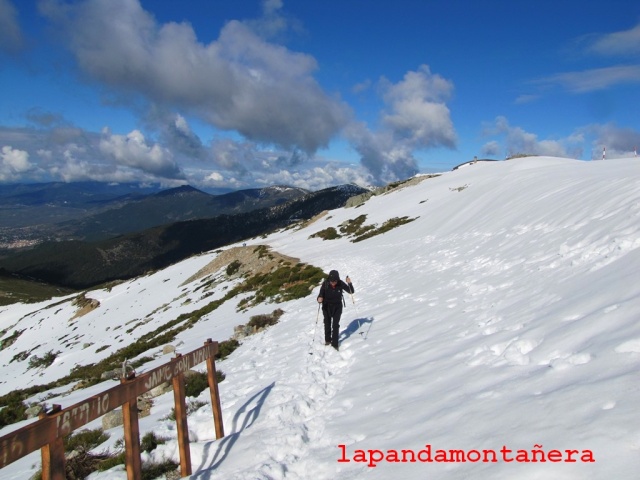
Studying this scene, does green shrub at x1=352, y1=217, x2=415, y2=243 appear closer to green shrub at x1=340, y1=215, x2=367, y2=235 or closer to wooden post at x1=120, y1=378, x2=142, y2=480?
green shrub at x1=340, y1=215, x2=367, y2=235

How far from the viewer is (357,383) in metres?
8.52

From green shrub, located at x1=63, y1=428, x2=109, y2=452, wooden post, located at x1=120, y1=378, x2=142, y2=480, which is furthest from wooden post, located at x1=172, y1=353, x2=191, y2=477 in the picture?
green shrub, located at x1=63, y1=428, x2=109, y2=452

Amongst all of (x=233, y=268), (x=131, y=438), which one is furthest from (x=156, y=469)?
(x=233, y=268)

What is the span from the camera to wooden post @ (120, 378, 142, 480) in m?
5.00

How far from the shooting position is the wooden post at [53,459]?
3897 millimetres

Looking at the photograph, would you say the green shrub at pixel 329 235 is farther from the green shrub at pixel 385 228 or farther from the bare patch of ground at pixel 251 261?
the bare patch of ground at pixel 251 261

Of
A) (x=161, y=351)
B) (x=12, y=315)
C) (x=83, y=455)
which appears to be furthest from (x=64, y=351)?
(x=12, y=315)

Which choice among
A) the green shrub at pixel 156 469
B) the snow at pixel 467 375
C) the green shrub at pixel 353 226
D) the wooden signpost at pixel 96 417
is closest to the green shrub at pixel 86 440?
the snow at pixel 467 375

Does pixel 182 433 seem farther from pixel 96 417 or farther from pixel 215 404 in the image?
pixel 96 417

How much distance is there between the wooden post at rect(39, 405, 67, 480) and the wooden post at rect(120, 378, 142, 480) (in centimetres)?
91

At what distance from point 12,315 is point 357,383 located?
426 ft

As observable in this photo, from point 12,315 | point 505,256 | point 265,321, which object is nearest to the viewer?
point 505,256

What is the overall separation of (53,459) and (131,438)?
1135mm

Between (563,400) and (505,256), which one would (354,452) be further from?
(505,256)
